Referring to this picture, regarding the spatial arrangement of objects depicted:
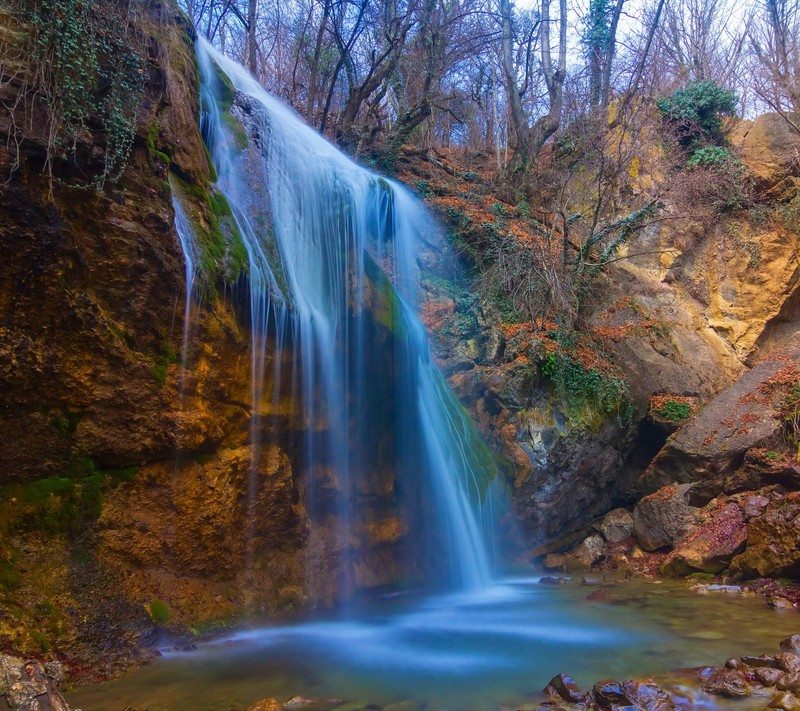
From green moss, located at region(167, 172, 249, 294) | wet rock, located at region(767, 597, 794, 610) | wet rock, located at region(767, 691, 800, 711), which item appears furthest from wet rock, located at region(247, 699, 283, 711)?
wet rock, located at region(767, 597, 794, 610)

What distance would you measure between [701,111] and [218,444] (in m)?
16.3

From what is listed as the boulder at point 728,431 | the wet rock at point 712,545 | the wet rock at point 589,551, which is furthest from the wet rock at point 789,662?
the wet rock at point 589,551

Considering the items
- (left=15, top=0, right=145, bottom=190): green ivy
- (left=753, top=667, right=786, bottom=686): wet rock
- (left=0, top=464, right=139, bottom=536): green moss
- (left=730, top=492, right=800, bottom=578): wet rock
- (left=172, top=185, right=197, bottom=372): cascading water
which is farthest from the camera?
(left=730, top=492, right=800, bottom=578): wet rock

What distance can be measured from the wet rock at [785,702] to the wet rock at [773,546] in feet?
12.6

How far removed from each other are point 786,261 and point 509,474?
975 centimetres

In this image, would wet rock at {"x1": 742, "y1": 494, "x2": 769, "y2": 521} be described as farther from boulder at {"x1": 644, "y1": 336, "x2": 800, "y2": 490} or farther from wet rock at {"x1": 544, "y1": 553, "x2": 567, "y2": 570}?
wet rock at {"x1": 544, "y1": 553, "x2": 567, "y2": 570}

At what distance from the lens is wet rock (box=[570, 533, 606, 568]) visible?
9.90m

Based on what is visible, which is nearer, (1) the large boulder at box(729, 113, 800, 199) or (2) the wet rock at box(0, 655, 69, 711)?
(2) the wet rock at box(0, 655, 69, 711)

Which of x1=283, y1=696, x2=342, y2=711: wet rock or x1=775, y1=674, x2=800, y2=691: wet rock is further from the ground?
x1=283, y1=696, x2=342, y2=711: wet rock

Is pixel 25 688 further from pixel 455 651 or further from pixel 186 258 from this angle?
pixel 186 258

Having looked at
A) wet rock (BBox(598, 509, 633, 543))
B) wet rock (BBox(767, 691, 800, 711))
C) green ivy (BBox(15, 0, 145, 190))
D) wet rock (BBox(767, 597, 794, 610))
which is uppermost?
green ivy (BBox(15, 0, 145, 190))

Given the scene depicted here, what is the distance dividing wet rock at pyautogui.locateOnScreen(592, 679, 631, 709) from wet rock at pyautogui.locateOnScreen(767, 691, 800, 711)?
0.89m

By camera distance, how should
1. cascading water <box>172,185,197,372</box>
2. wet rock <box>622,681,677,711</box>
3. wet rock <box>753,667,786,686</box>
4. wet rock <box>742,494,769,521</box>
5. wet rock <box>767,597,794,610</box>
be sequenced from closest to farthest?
wet rock <box>622,681,677,711</box> < wet rock <box>753,667,786,686</box> < cascading water <box>172,185,197,372</box> < wet rock <box>767,597,794,610</box> < wet rock <box>742,494,769,521</box>

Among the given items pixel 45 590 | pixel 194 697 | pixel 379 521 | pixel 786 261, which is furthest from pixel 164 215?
pixel 786 261
